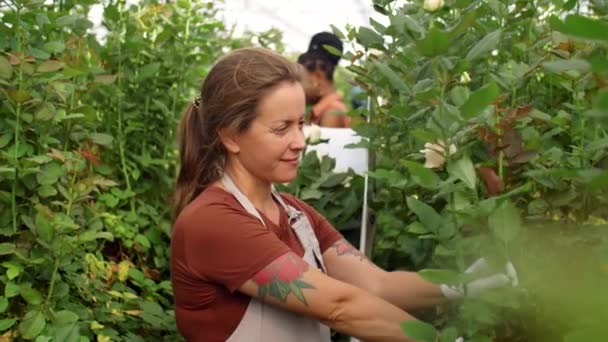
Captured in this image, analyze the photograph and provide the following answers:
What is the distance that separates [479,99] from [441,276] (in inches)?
10.8

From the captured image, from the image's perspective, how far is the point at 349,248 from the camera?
280 cm

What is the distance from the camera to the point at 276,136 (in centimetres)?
252

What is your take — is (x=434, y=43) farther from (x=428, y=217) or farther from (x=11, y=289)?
(x=11, y=289)

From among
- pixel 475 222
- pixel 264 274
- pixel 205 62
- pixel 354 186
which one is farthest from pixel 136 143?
pixel 475 222

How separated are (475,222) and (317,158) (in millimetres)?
1640

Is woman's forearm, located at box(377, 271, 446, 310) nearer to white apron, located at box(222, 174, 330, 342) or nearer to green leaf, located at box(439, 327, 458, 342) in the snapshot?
white apron, located at box(222, 174, 330, 342)

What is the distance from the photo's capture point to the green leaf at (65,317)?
102 inches

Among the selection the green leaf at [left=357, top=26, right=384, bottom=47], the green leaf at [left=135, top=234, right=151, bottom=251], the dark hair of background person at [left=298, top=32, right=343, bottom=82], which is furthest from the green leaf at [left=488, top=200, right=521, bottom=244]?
the dark hair of background person at [left=298, top=32, right=343, bottom=82]

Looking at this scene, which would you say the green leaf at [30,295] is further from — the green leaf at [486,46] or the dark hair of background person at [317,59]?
the dark hair of background person at [317,59]

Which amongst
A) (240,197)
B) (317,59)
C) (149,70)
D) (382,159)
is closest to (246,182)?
(240,197)

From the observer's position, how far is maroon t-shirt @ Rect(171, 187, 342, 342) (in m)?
2.37

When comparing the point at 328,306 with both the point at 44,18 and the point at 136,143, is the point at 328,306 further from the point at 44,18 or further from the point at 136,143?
the point at 136,143

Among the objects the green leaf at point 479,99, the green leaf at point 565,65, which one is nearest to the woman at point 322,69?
the green leaf at point 479,99

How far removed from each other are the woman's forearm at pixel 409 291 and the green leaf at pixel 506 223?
76 cm
